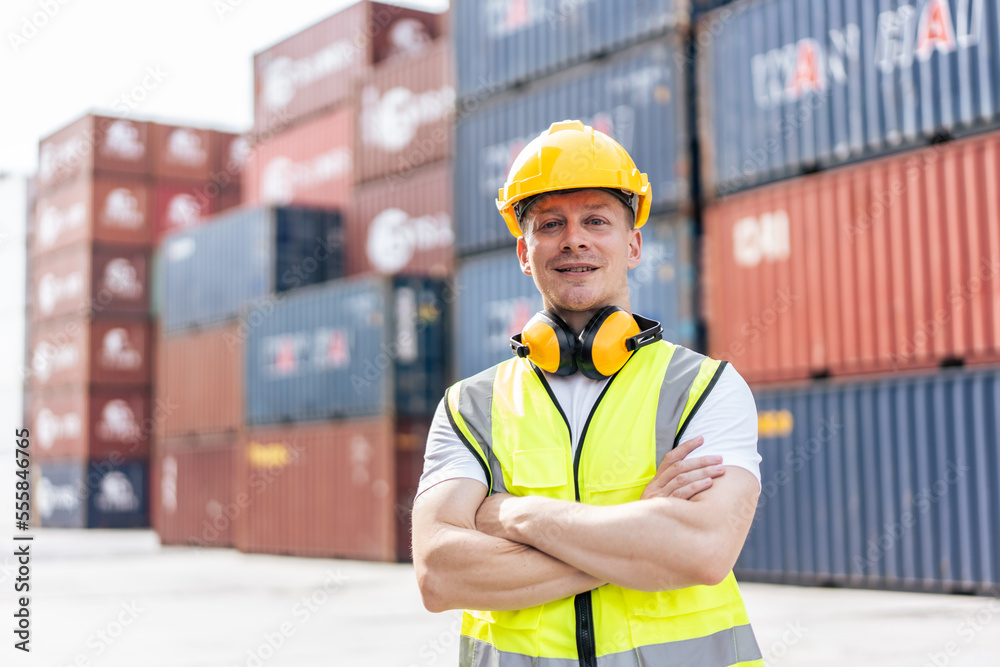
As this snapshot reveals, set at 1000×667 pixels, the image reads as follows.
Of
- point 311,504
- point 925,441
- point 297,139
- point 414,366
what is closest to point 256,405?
point 311,504

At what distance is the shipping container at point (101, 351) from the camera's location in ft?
109

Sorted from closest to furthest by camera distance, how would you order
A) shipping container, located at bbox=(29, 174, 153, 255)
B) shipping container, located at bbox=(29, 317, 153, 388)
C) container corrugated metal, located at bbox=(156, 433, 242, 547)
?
container corrugated metal, located at bbox=(156, 433, 242, 547), shipping container, located at bbox=(29, 174, 153, 255), shipping container, located at bbox=(29, 317, 153, 388)

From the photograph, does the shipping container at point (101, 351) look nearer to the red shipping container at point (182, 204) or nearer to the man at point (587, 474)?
the red shipping container at point (182, 204)

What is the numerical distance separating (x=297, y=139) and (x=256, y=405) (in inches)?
278

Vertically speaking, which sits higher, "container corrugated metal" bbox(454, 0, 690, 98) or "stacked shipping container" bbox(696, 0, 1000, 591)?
"container corrugated metal" bbox(454, 0, 690, 98)

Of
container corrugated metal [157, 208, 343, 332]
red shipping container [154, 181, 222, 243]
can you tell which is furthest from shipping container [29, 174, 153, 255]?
container corrugated metal [157, 208, 343, 332]

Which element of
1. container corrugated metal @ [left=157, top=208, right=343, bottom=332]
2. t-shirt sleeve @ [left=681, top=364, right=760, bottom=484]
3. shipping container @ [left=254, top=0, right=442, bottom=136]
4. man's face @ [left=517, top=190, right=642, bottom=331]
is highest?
shipping container @ [left=254, top=0, right=442, bottom=136]

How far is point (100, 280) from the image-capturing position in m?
33.1

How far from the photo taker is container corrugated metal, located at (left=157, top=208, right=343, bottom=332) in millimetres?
22047

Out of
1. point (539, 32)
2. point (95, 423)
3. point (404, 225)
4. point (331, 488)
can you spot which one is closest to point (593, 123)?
point (539, 32)

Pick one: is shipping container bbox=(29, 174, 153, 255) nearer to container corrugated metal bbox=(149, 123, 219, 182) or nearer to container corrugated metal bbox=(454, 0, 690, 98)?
container corrugated metal bbox=(149, 123, 219, 182)

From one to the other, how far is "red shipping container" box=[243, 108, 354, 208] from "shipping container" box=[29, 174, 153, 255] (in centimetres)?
809

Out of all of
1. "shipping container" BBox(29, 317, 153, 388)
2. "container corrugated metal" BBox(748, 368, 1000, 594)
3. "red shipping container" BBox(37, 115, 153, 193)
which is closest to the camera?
"container corrugated metal" BBox(748, 368, 1000, 594)

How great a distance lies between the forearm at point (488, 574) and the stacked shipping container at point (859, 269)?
1017 centimetres
